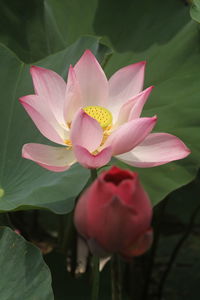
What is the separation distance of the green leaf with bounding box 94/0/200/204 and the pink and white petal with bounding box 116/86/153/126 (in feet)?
0.65

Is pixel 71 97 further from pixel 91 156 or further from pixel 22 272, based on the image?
pixel 22 272

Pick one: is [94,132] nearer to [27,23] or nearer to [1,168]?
[1,168]

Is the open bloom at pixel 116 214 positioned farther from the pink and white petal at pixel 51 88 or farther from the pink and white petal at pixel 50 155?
the pink and white petal at pixel 51 88

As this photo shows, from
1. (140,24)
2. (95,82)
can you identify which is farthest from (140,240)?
(140,24)

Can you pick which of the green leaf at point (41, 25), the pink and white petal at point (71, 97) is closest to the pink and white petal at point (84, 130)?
the pink and white petal at point (71, 97)

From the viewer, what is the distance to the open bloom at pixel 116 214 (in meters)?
0.64

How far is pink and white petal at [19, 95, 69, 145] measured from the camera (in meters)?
0.91

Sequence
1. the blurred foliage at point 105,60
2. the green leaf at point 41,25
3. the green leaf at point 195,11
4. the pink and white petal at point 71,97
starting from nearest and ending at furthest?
the pink and white petal at point 71,97, the blurred foliage at point 105,60, the green leaf at point 195,11, the green leaf at point 41,25

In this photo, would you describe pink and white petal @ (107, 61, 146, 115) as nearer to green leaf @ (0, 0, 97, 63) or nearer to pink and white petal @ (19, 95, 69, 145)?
pink and white petal @ (19, 95, 69, 145)

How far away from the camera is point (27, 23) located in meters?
1.70

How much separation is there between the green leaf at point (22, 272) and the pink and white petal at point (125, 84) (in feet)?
0.95

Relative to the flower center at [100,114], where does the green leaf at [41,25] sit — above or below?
below

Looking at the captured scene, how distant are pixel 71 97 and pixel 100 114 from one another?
0.06m

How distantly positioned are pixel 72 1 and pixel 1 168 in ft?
2.09
